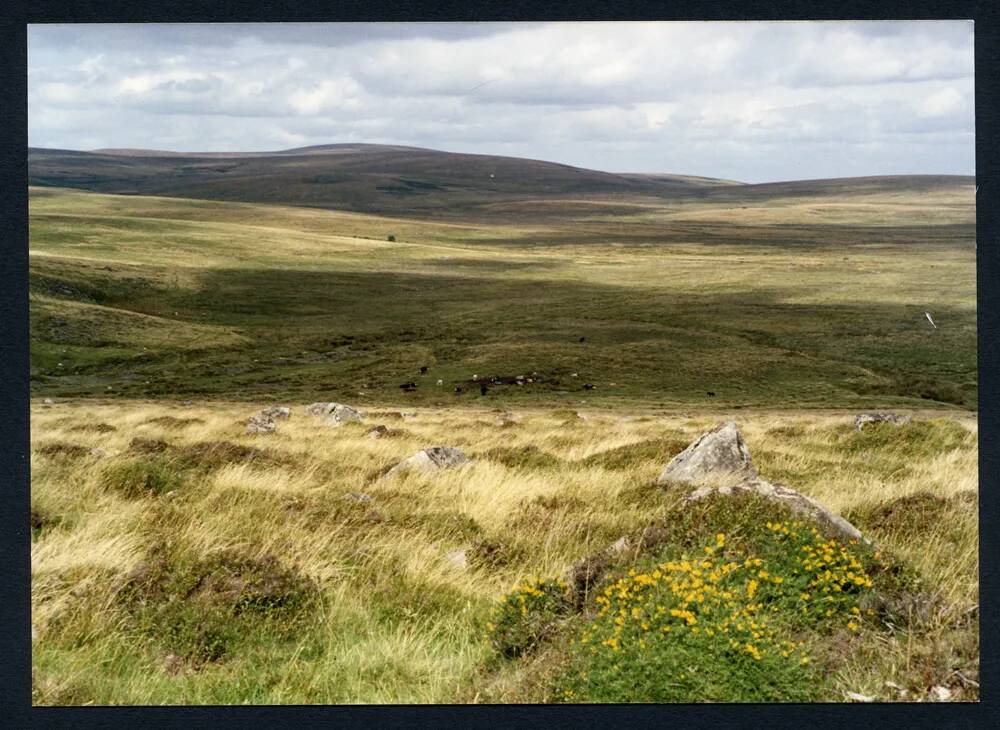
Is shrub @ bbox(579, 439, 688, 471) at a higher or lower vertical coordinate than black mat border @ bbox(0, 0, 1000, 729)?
lower

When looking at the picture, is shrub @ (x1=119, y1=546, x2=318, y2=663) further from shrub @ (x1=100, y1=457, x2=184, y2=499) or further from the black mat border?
shrub @ (x1=100, y1=457, x2=184, y2=499)

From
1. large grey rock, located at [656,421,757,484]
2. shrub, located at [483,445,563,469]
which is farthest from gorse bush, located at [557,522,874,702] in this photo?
shrub, located at [483,445,563,469]

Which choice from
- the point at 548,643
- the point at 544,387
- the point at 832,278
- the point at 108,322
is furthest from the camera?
the point at 832,278

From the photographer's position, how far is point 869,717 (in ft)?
20.4

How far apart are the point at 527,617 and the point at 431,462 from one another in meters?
5.87

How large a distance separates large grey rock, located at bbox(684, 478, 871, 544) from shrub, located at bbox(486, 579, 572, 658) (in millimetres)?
1623

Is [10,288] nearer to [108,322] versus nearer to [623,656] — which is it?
[623,656]

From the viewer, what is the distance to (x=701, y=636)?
241 inches

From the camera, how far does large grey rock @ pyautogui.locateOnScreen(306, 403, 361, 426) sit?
85.3 ft

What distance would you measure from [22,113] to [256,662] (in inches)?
173

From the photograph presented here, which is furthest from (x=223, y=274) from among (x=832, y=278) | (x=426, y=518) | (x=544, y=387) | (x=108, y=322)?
(x=426, y=518)

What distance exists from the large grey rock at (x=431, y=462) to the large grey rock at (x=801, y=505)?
519 centimetres

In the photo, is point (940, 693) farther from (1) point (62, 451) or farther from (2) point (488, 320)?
(2) point (488, 320)

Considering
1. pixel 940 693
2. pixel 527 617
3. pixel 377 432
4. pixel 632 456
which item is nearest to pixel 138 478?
pixel 527 617
